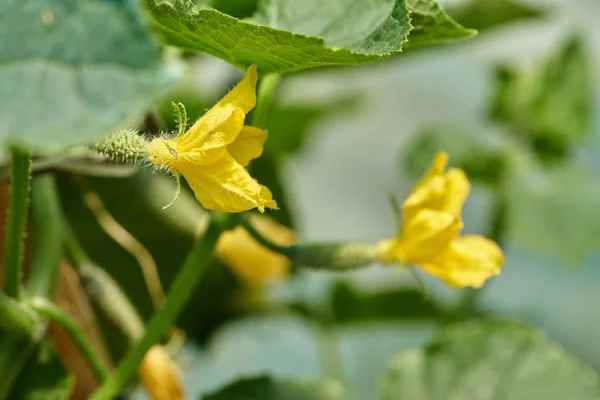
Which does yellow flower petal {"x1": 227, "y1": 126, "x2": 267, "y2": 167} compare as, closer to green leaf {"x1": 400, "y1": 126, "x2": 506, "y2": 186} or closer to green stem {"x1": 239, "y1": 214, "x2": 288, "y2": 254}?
green stem {"x1": 239, "y1": 214, "x2": 288, "y2": 254}

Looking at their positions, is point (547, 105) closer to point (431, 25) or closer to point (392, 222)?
point (392, 222)

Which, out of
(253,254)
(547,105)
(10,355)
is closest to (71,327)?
(10,355)

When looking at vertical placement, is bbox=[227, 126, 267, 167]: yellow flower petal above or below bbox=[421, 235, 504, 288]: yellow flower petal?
above

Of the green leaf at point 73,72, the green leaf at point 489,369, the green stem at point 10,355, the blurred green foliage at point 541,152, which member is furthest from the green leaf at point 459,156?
the green leaf at point 73,72

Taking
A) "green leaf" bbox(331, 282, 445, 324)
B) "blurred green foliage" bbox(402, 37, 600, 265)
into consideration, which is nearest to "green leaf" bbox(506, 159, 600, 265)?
"blurred green foliage" bbox(402, 37, 600, 265)

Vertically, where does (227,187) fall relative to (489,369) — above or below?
above

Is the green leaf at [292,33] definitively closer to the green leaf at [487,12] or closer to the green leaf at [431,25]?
the green leaf at [431,25]

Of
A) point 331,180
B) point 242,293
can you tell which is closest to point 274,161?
point 242,293
